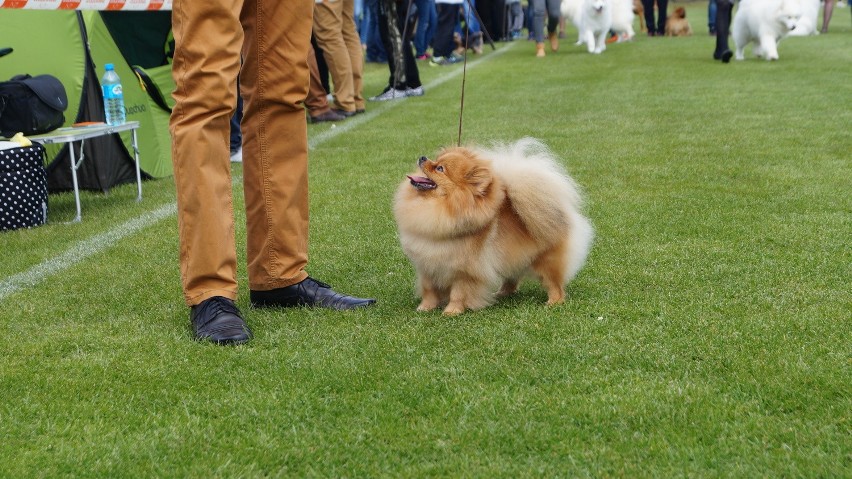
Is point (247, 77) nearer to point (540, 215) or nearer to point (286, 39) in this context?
point (286, 39)

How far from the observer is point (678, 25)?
19.8 m

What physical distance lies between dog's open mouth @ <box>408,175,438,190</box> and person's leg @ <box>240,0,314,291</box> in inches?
15.6

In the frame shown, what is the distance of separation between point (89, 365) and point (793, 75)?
10477mm

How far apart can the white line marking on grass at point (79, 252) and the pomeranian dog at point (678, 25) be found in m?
16.3

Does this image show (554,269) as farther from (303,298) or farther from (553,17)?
(553,17)

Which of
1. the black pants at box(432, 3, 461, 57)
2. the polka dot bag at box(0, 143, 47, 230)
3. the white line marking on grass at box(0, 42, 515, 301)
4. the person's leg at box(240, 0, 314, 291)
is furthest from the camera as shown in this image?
the black pants at box(432, 3, 461, 57)

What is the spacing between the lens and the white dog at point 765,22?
13.2 m

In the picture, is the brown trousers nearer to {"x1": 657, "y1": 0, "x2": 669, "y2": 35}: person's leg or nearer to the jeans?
the jeans

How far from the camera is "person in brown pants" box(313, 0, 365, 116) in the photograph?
28.8 feet

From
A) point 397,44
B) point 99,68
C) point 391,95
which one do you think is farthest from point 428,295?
point 391,95

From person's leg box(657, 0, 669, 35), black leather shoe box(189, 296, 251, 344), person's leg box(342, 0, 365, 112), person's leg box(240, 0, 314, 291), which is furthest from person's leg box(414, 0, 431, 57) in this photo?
black leather shoe box(189, 296, 251, 344)

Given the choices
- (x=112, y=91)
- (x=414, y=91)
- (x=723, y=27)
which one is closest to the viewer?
(x=112, y=91)

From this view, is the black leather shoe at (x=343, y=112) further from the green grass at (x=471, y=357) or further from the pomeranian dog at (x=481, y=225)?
the pomeranian dog at (x=481, y=225)

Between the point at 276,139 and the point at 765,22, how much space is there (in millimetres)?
11537
